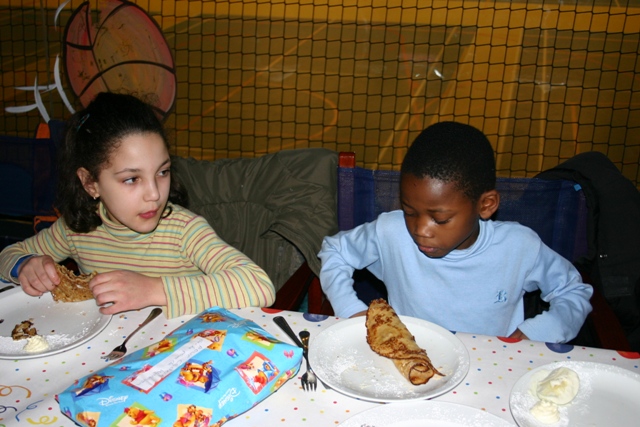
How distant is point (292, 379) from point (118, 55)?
11.8 ft

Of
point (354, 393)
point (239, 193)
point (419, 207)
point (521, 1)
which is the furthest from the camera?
point (521, 1)

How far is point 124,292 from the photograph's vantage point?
127 centimetres

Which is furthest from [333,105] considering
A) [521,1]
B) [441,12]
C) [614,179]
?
[614,179]

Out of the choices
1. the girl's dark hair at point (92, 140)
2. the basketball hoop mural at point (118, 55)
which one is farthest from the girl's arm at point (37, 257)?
the basketball hoop mural at point (118, 55)

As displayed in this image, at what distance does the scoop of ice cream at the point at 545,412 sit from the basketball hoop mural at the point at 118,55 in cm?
350

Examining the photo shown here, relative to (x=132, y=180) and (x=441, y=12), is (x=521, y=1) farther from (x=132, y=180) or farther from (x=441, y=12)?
(x=132, y=180)

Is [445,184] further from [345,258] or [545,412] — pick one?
[545,412]

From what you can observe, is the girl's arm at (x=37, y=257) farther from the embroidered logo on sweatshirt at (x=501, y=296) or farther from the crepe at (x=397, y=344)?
the embroidered logo on sweatshirt at (x=501, y=296)

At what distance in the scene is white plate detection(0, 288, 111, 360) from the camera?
3.74ft

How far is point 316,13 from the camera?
4730 millimetres

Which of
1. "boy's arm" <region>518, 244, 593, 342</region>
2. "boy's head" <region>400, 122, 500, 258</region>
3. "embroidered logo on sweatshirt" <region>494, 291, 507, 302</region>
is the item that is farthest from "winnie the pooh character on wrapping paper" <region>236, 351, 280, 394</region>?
"embroidered logo on sweatshirt" <region>494, 291, 507, 302</region>

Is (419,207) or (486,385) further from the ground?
(419,207)

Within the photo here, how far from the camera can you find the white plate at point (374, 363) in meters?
1.01

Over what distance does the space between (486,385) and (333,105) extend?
12.8ft
